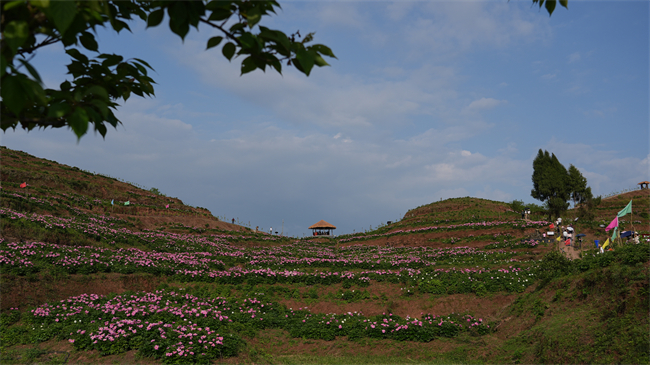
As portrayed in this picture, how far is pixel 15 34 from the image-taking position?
208 centimetres

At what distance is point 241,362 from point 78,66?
7.21 meters

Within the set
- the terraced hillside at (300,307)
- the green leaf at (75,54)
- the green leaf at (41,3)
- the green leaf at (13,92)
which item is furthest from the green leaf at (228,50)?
the terraced hillside at (300,307)

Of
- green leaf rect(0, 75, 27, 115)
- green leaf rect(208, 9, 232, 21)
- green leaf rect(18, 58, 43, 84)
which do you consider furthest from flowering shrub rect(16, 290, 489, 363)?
green leaf rect(208, 9, 232, 21)

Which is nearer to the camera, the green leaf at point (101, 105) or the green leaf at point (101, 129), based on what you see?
the green leaf at point (101, 105)

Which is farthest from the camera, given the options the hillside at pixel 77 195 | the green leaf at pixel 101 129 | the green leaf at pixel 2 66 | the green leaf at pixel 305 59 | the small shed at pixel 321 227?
the small shed at pixel 321 227

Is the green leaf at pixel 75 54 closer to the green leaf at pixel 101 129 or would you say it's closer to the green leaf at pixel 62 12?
the green leaf at pixel 101 129

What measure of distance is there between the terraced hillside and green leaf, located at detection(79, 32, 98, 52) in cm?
669

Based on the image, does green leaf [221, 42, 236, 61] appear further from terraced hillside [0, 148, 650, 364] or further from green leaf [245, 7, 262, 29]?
terraced hillside [0, 148, 650, 364]

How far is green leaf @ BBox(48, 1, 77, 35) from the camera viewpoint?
1.97 meters

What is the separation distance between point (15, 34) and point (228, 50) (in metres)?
1.27

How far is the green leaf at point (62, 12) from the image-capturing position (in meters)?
1.97

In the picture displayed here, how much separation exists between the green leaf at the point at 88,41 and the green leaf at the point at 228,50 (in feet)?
4.41

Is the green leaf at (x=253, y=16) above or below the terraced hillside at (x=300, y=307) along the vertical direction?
above

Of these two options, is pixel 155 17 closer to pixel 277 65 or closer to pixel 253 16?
pixel 253 16
